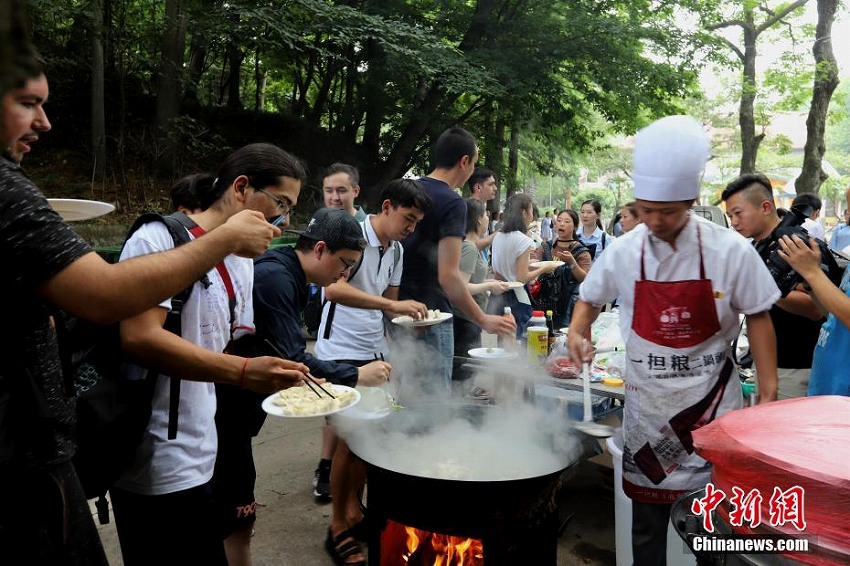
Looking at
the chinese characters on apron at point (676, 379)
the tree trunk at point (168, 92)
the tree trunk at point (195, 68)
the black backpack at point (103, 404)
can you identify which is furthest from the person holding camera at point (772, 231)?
the tree trunk at point (168, 92)

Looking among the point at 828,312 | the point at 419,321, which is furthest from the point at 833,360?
the point at 419,321

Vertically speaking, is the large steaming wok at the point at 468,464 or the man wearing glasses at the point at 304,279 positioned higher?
the man wearing glasses at the point at 304,279

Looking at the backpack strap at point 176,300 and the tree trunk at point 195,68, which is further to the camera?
the tree trunk at point 195,68

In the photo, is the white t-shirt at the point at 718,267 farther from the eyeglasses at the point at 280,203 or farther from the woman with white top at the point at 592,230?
the woman with white top at the point at 592,230

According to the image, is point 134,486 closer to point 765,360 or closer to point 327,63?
point 765,360

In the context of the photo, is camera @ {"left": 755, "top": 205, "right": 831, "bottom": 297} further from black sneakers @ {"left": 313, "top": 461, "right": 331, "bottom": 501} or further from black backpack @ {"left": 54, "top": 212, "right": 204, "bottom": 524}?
black sneakers @ {"left": 313, "top": 461, "right": 331, "bottom": 501}

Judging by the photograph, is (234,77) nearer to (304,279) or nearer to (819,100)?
(819,100)

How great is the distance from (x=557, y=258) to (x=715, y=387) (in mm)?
4452

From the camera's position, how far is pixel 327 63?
15195mm

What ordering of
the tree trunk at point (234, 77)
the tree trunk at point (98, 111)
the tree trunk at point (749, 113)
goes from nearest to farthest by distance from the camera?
the tree trunk at point (98, 111), the tree trunk at point (749, 113), the tree trunk at point (234, 77)

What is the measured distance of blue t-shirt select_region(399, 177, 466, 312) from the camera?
13.3 feet

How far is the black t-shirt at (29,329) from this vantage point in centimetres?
125

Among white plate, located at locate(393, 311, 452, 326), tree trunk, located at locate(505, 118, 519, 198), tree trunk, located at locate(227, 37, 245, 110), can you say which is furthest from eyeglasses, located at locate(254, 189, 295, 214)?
tree trunk, located at locate(505, 118, 519, 198)

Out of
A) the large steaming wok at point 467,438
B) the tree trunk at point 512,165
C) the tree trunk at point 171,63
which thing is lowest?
the large steaming wok at point 467,438
